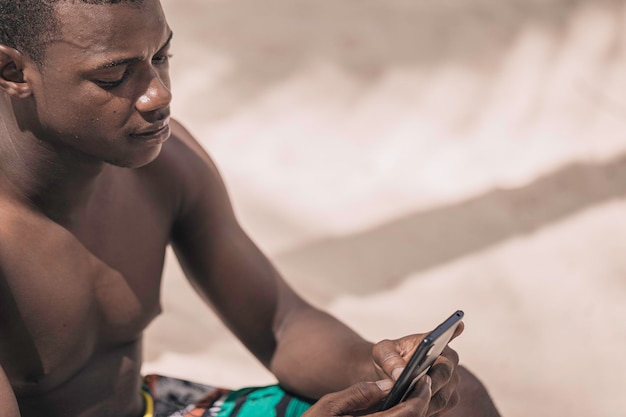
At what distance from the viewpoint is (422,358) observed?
1.52 m

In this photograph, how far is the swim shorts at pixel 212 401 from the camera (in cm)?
192

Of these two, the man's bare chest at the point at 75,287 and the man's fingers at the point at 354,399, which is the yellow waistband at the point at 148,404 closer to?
the man's bare chest at the point at 75,287

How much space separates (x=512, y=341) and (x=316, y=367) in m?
1.14

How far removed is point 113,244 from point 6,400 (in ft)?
1.07

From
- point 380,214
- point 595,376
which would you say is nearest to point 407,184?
point 380,214

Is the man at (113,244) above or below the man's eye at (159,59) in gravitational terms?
below

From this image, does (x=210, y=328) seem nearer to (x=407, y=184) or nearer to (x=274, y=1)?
(x=407, y=184)

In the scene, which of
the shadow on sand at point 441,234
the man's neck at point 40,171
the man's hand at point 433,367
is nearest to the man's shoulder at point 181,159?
the man's neck at point 40,171

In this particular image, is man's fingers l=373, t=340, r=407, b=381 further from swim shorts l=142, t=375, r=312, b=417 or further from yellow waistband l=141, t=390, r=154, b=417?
yellow waistband l=141, t=390, r=154, b=417

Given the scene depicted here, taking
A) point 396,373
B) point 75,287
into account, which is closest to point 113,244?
point 75,287

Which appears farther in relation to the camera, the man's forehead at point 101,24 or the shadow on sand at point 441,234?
the shadow on sand at point 441,234

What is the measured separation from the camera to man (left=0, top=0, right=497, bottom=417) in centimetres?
155

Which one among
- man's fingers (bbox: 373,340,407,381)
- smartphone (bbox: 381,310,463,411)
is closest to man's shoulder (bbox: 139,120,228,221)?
man's fingers (bbox: 373,340,407,381)

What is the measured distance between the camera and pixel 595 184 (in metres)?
3.56
